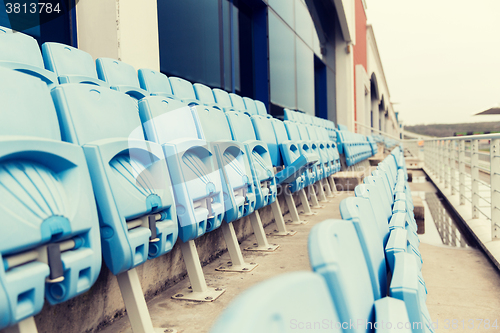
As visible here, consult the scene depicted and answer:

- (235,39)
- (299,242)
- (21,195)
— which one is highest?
(235,39)

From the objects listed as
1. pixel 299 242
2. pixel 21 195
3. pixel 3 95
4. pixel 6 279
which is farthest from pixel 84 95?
pixel 299 242

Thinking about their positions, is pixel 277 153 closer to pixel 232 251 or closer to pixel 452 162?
pixel 232 251

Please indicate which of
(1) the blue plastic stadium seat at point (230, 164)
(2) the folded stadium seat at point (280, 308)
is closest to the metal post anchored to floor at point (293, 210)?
(1) the blue plastic stadium seat at point (230, 164)

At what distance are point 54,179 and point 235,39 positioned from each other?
3.27 m

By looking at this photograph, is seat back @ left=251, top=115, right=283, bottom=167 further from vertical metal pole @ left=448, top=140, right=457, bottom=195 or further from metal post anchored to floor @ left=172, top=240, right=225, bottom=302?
vertical metal pole @ left=448, top=140, right=457, bottom=195

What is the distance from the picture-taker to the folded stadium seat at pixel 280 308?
0.67 feet

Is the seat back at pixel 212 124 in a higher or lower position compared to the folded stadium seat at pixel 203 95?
lower

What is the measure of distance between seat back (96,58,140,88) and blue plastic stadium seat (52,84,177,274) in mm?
689

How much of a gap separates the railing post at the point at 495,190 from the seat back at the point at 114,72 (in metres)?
1.69

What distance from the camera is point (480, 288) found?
1.29 m

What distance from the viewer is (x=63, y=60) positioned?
134cm

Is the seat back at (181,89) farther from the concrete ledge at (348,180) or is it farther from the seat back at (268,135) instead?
the concrete ledge at (348,180)

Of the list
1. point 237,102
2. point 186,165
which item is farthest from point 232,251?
point 237,102

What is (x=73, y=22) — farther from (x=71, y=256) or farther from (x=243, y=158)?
(x=71, y=256)
